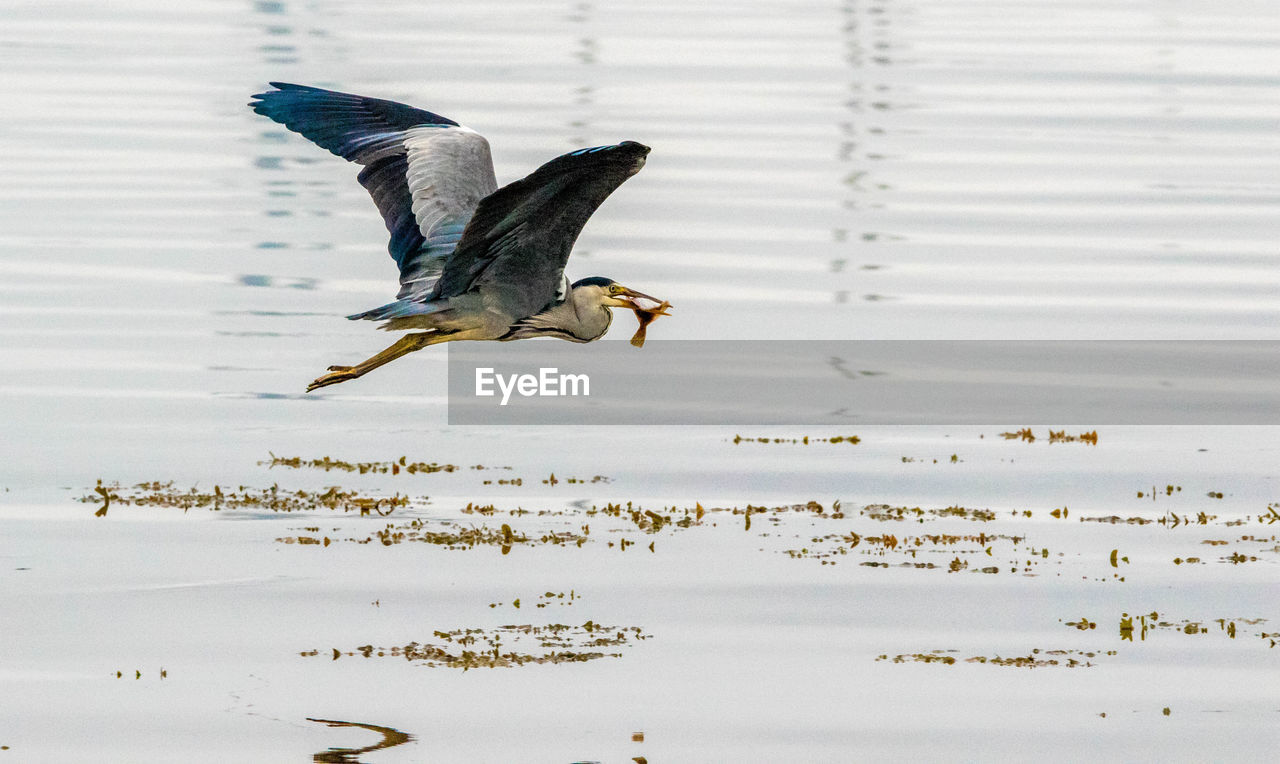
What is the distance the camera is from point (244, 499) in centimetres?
1252

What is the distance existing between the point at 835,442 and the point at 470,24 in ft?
128

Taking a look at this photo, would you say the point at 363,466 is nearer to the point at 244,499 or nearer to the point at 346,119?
the point at 244,499

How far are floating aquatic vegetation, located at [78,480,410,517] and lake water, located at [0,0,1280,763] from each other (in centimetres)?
3

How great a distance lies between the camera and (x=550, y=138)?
28.9 m

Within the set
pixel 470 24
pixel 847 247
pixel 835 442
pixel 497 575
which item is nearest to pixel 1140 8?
pixel 470 24

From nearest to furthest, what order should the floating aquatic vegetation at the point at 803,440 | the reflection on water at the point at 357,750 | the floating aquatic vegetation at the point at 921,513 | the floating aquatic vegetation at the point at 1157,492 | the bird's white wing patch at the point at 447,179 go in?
the reflection on water at the point at 357,750, the bird's white wing patch at the point at 447,179, the floating aquatic vegetation at the point at 921,513, the floating aquatic vegetation at the point at 1157,492, the floating aquatic vegetation at the point at 803,440

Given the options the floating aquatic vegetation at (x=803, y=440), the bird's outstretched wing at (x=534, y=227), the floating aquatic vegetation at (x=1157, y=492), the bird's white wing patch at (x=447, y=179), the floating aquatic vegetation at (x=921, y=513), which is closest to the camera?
the bird's outstretched wing at (x=534, y=227)

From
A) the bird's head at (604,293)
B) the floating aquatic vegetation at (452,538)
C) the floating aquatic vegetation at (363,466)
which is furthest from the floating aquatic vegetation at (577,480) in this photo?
the bird's head at (604,293)

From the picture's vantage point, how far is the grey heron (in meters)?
9.89

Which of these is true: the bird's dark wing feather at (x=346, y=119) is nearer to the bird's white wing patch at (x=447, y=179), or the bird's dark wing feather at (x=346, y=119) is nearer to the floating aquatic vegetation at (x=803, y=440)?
the bird's white wing patch at (x=447, y=179)

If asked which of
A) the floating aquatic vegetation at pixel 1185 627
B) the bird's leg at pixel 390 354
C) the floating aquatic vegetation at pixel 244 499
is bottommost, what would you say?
the floating aquatic vegetation at pixel 1185 627

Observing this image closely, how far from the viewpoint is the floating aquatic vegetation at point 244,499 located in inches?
488

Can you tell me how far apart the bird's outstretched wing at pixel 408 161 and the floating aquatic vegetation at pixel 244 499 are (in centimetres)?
164

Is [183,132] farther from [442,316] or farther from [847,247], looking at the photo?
[442,316]
